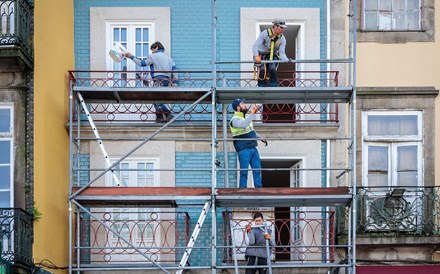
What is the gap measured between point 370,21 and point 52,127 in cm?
627

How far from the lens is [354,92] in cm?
1825

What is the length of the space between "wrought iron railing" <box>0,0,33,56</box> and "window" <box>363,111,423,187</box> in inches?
247

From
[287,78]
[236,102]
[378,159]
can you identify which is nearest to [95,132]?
[236,102]

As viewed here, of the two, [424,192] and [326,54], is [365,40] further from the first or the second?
[424,192]

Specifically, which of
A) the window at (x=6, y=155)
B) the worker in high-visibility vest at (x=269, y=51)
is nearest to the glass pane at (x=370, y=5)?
the worker in high-visibility vest at (x=269, y=51)

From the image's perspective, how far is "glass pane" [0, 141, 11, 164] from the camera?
18.3 meters

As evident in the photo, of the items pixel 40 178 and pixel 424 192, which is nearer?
pixel 40 178

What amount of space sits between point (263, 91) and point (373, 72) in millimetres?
2566

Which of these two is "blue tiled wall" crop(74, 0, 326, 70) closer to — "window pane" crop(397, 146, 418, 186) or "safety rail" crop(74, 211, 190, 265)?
"window pane" crop(397, 146, 418, 186)

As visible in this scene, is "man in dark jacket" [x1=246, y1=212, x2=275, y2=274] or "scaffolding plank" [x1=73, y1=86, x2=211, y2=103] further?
"scaffolding plank" [x1=73, y1=86, x2=211, y2=103]

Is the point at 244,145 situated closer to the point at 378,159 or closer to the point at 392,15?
the point at 378,159

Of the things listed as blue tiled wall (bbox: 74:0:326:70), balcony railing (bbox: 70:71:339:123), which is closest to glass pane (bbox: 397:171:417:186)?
balcony railing (bbox: 70:71:339:123)

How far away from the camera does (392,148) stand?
19.8 metres

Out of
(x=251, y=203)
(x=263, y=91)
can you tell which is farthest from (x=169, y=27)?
(x=251, y=203)
